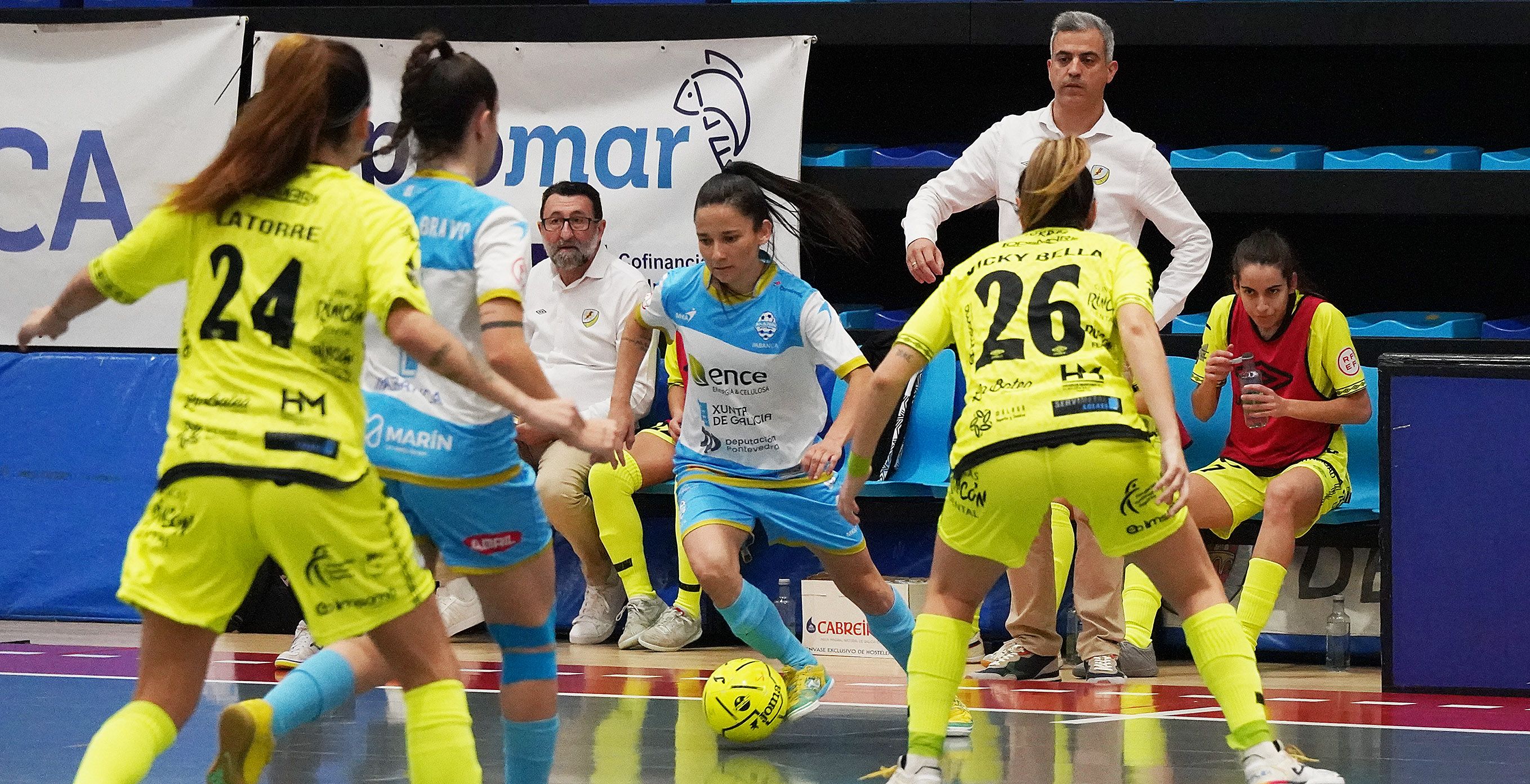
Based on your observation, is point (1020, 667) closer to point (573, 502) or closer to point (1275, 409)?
point (1275, 409)

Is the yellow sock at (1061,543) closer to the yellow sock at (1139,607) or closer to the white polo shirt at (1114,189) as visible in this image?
the yellow sock at (1139,607)

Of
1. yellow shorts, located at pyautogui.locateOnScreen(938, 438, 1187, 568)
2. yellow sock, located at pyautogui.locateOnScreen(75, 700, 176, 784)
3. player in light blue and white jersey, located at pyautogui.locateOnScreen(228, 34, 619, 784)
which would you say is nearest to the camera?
yellow sock, located at pyautogui.locateOnScreen(75, 700, 176, 784)

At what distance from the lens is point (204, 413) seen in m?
3.01

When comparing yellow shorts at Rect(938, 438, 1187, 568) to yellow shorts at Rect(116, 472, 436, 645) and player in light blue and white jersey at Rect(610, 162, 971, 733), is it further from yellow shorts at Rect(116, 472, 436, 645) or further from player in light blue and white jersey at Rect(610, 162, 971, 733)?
yellow shorts at Rect(116, 472, 436, 645)

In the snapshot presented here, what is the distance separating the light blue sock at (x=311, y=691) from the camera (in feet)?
12.5

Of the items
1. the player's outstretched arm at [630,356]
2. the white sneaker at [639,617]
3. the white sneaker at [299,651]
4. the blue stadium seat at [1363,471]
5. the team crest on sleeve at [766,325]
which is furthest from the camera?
the white sneaker at [639,617]

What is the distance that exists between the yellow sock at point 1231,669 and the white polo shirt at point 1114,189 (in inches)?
107

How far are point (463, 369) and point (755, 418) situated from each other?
8.25ft

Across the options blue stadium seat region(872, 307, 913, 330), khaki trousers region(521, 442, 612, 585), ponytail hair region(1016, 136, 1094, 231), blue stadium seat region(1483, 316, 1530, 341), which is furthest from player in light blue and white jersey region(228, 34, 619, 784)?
blue stadium seat region(1483, 316, 1530, 341)

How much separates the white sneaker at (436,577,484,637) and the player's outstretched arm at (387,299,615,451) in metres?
4.84

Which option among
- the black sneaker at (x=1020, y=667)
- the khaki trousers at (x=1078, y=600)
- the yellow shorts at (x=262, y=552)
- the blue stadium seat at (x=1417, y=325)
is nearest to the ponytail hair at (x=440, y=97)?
the yellow shorts at (x=262, y=552)

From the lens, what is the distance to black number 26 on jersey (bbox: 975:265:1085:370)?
4168mm

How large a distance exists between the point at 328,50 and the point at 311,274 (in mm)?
423

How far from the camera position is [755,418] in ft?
18.1
